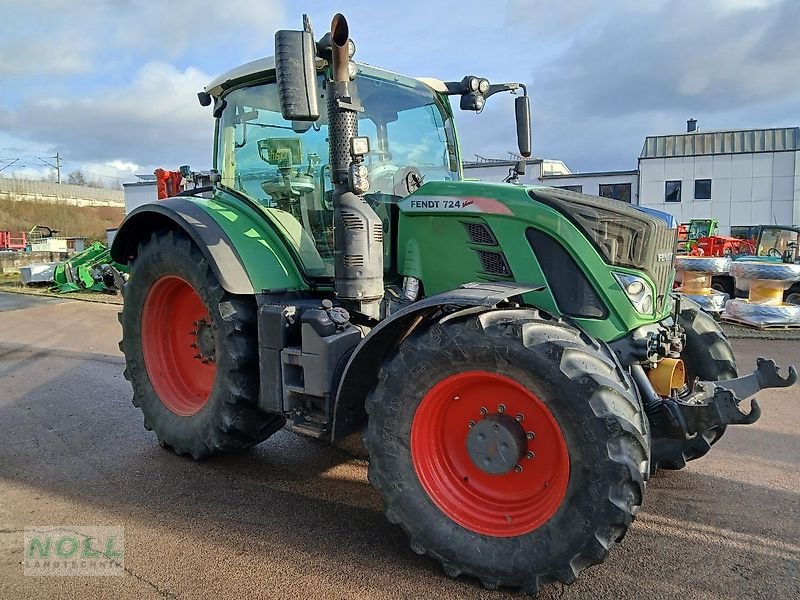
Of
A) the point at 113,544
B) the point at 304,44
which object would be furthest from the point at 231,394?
the point at 304,44

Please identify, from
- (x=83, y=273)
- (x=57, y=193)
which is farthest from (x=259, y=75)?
(x=57, y=193)

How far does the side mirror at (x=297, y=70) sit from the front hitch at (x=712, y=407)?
222 centimetres

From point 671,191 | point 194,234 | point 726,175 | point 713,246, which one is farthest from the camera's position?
point 671,191

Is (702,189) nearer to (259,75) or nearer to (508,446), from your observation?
(259,75)

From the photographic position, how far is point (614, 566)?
2994 mm

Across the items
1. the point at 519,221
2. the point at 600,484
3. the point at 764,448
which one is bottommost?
the point at 764,448

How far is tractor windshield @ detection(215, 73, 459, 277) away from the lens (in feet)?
13.5

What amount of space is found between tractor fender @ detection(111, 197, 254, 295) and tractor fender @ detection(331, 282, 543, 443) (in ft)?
3.27

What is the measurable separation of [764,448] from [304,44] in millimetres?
4239

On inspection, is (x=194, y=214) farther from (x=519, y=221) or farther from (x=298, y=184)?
(x=519, y=221)

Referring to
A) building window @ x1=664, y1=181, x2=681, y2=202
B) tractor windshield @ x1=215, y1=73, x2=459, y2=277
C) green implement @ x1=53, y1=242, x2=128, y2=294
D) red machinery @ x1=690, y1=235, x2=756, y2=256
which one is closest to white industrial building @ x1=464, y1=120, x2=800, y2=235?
building window @ x1=664, y1=181, x2=681, y2=202

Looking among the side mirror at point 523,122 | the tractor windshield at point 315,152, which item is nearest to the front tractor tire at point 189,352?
the tractor windshield at point 315,152

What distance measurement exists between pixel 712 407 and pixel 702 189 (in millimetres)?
34051

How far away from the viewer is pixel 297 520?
3.50m
